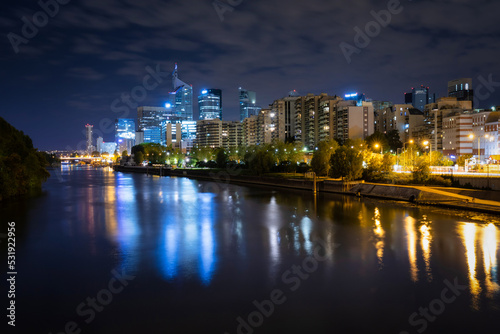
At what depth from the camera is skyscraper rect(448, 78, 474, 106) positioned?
4876 inches

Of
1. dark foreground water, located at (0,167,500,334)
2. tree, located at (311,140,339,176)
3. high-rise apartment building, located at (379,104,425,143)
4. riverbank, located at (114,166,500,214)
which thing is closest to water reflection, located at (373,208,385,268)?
dark foreground water, located at (0,167,500,334)

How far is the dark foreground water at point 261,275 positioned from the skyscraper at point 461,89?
370ft

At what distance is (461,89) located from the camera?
127 m

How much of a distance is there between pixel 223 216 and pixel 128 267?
1506cm

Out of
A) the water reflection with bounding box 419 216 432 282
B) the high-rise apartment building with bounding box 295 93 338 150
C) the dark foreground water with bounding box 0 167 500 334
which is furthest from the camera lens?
the high-rise apartment building with bounding box 295 93 338 150

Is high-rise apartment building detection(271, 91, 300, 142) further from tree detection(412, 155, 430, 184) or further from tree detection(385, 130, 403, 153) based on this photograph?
tree detection(412, 155, 430, 184)

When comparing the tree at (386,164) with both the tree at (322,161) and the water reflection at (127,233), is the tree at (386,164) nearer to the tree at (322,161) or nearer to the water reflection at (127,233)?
the tree at (322,161)

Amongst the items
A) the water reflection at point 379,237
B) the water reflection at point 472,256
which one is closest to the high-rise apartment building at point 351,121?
the water reflection at point 379,237

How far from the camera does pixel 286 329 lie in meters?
10.6

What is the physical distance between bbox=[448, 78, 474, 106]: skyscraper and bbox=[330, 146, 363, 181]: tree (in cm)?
9746

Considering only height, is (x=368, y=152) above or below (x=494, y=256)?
above

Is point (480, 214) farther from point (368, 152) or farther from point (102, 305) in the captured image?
point (102, 305)

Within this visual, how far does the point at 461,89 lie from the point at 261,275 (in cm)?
13591

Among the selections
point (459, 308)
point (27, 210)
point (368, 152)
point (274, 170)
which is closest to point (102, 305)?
point (459, 308)
